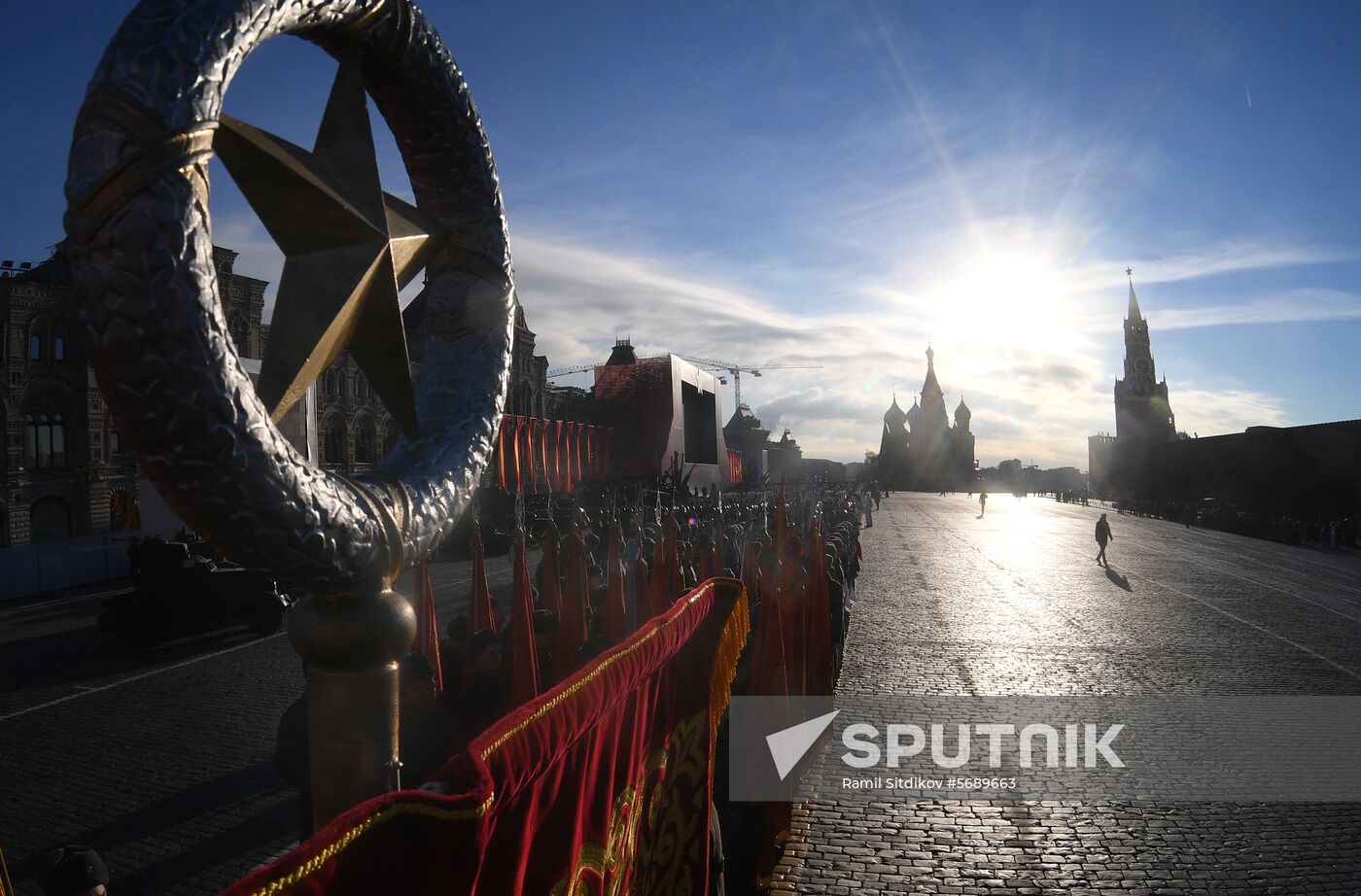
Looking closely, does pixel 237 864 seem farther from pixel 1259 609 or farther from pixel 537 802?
pixel 1259 609

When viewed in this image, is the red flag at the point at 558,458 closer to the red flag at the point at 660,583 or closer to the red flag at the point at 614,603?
the red flag at the point at 660,583

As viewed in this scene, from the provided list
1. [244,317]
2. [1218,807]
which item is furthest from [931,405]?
[1218,807]

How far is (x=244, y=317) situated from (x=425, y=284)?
30.0m

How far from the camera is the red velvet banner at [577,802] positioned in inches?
47.1

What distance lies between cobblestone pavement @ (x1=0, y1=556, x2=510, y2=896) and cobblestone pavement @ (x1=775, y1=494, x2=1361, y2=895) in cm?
422

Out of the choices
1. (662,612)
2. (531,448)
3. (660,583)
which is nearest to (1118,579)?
(660,583)

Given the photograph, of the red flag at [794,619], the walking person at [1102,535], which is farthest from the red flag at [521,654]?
the walking person at [1102,535]

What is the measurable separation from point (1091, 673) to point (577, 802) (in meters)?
10.6

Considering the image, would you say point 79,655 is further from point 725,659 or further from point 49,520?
point 49,520

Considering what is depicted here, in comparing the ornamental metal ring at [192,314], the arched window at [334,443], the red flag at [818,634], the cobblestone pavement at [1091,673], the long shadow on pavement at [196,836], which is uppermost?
the arched window at [334,443]

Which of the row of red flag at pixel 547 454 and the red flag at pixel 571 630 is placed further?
the row of red flag at pixel 547 454

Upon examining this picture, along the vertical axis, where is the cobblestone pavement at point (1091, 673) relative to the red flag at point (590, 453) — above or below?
below

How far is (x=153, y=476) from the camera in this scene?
41.7 inches

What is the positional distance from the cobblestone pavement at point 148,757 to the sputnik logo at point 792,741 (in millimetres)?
3680
